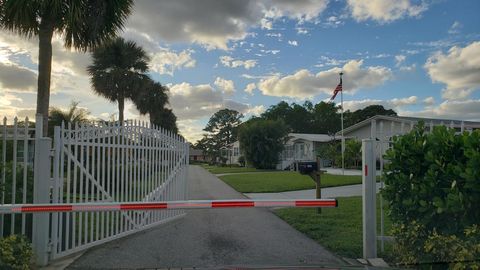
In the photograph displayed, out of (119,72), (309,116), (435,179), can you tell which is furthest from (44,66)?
(309,116)

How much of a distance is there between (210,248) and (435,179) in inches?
148

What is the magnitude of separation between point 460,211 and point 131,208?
160 inches

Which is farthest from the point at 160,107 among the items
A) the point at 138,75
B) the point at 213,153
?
the point at 213,153

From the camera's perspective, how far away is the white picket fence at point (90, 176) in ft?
20.5

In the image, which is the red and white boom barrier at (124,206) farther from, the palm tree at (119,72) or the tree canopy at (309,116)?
the tree canopy at (309,116)

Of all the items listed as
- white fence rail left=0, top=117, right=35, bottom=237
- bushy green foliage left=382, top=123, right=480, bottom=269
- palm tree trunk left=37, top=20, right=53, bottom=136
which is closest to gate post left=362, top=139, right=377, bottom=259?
bushy green foliage left=382, top=123, right=480, bottom=269

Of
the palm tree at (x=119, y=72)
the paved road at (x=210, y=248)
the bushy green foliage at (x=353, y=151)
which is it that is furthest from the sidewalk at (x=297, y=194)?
the bushy green foliage at (x=353, y=151)

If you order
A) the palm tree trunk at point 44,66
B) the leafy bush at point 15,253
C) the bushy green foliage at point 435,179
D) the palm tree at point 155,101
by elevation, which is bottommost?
the leafy bush at point 15,253

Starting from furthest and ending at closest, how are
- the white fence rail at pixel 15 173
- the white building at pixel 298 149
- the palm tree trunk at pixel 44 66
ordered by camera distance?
1. the white building at pixel 298 149
2. the palm tree trunk at pixel 44 66
3. the white fence rail at pixel 15 173

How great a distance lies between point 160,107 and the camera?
43.8 metres

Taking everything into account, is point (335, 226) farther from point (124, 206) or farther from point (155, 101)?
point (155, 101)

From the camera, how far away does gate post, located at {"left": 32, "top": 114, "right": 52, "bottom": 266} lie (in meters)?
6.19

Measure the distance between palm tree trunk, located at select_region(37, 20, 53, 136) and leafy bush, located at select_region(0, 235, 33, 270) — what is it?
725 centimetres

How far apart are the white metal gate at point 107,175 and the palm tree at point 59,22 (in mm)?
3750
